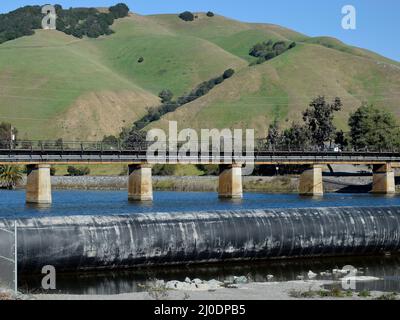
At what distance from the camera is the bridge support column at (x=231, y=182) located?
126 m

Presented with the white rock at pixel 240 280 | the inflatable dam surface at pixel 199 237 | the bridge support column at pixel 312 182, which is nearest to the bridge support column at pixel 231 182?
the bridge support column at pixel 312 182

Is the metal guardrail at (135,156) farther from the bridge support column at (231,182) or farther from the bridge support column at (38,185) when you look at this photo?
the bridge support column at (231,182)

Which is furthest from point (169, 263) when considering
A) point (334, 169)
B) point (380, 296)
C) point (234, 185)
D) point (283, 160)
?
point (334, 169)

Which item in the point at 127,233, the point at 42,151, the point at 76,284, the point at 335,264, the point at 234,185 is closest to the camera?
the point at 76,284

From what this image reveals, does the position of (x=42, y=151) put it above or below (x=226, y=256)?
above

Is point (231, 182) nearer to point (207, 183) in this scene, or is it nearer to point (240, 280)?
point (207, 183)

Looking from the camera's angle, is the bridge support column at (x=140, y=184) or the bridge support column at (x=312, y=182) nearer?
the bridge support column at (x=140, y=184)

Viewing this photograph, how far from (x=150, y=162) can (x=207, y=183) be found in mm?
39780

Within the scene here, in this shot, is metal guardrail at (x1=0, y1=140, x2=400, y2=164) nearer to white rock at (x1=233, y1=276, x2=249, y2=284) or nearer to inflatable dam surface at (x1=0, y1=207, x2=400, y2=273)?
inflatable dam surface at (x1=0, y1=207, x2=400, y2=273)

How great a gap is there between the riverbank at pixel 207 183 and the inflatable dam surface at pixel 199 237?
9589 cm

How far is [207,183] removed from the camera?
160 metres

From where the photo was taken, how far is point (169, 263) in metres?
47.5
